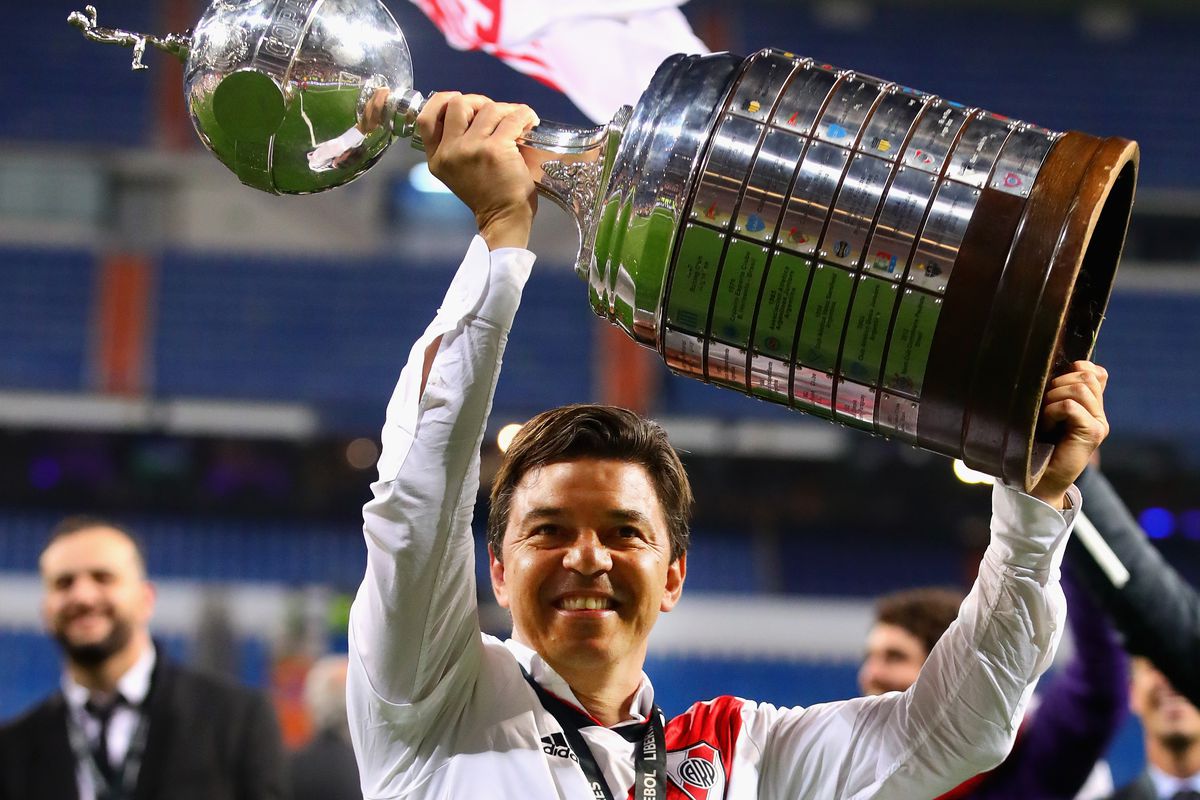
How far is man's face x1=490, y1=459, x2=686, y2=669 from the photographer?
1.52 m

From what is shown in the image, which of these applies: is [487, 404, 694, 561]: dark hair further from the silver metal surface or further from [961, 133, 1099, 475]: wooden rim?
[961, 133, 1099, 475]: wooden rim

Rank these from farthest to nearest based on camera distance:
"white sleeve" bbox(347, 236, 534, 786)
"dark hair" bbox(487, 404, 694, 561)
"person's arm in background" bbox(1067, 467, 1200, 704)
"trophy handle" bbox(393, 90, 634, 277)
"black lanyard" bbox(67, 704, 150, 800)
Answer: "black lanyard" bbox(67, 704, 150, 800)
"person's arm in background" bbox(1067, 467, 1200, 704)
"dark hair" bbox(487, 404, 694, 561)
"trophy handle" bbox(393, 90, 634, 277)
"white sleeve" bbox(347, 236, 534, 786)

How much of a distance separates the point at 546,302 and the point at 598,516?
971 cm

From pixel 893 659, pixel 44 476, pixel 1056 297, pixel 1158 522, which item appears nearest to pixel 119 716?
pixel 893 659

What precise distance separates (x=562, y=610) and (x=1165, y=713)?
189cm

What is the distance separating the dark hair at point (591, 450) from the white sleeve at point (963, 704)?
0.29m

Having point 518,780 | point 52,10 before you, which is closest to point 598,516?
point 518,780

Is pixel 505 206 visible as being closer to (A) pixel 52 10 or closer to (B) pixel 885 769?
(B) pixel 885 769

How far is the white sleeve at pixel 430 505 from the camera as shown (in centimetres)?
136

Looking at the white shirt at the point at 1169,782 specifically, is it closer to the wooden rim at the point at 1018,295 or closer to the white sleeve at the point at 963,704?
the white sleeve at the point at 963,704

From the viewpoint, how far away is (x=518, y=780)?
1462 mm

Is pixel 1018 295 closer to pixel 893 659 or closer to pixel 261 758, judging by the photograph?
pixel 893 659

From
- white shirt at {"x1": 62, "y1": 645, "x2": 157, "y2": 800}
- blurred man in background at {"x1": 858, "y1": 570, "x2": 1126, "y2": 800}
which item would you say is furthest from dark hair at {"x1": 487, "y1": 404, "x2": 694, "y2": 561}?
white shirt at {"x1": 62, "y1": 645, "x2": 157, "y2": 800}

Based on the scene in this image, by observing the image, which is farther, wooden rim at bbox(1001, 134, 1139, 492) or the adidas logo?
the adidas logo
